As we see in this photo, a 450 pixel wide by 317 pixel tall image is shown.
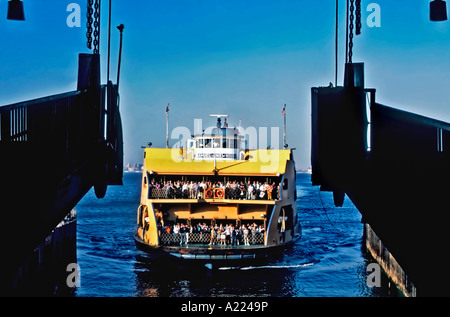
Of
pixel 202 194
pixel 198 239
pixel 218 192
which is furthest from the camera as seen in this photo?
pixel 202 194

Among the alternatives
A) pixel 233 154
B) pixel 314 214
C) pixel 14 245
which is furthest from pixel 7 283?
pixel 314 214

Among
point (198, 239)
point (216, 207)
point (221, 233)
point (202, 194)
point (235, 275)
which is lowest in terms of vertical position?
point (235, 275)

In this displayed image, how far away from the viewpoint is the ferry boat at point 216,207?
29.9 meters

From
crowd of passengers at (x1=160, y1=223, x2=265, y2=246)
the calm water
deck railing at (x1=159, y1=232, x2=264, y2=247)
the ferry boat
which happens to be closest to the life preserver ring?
the ferry boat

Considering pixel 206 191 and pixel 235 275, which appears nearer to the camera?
pixel 235 275

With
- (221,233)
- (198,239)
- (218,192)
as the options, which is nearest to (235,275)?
(221,233)

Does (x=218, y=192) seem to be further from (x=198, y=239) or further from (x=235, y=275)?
(x=235, y=275)

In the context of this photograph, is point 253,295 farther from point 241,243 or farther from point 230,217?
point 230,217

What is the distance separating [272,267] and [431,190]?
26.2 m

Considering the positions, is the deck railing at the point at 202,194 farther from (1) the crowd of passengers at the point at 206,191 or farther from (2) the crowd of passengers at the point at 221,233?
(2) the crowd of passengers at the point at 221,233

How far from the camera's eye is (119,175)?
945 centimetres

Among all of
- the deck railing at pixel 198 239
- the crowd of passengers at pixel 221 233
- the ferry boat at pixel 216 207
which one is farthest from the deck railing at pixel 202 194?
the deck railing at pixel 198 239

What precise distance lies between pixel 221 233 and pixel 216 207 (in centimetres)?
263

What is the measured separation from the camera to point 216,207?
3216 centimetres
